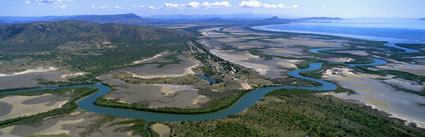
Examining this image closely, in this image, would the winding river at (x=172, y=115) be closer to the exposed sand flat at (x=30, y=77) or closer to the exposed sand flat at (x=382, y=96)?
the exposed sand flat at (x=30, y=77)

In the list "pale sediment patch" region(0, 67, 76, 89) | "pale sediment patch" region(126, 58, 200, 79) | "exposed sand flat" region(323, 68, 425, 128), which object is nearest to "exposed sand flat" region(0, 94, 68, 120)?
"pale sediment patch" region(0, 67, 76, 89)

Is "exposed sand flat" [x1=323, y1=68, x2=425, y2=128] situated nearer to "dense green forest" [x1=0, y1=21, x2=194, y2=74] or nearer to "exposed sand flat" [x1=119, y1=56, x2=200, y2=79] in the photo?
"exposed sand flat" [x1=119, y1=56, x2=200, y2=79]

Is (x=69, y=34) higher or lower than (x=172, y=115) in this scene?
higher

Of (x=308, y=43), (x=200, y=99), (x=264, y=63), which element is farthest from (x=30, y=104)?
(x=308, y=43)

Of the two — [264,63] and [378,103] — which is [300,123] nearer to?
[378,103]

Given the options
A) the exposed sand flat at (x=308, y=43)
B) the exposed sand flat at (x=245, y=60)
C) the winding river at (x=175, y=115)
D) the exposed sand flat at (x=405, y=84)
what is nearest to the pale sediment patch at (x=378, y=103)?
the winding river at (x=175, y=115)

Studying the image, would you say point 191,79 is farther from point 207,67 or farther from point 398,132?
point 398,132
